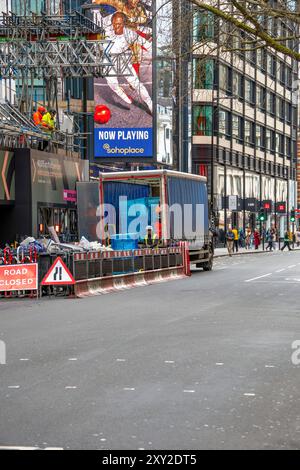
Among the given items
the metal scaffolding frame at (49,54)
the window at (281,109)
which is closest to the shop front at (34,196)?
the metal scaffolding frame at (49,54)

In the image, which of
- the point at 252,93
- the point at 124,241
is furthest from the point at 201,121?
the point at 124,241

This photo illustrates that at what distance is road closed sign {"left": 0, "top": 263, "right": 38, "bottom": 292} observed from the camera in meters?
22.3

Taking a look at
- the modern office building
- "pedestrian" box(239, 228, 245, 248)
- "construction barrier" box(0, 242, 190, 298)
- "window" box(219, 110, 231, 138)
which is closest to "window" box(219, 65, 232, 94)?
the modern office building

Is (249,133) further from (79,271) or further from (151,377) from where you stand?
(151,377)

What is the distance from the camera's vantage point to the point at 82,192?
34.1 metres

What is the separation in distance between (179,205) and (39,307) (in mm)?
13417

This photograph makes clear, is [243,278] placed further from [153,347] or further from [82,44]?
[153,347]

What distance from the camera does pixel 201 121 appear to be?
7031cm

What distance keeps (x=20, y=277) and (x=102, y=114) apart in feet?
105

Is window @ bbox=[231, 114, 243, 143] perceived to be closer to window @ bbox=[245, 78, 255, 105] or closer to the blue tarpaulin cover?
window @ bbox=[245, 78, 255, 105]

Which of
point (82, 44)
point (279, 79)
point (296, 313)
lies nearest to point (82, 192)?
point (82, 44)

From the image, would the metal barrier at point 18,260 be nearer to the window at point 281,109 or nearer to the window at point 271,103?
the window at point 271,103

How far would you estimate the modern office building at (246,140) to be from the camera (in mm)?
69812

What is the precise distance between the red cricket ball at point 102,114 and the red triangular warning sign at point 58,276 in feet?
105
